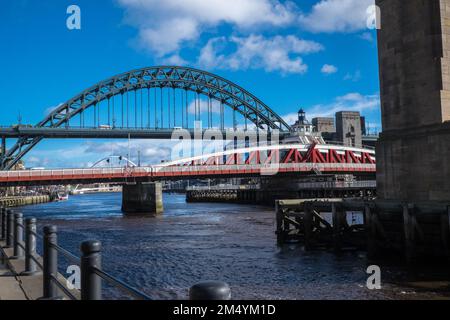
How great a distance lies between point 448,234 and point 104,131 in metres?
99.3

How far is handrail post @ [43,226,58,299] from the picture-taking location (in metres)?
8.38

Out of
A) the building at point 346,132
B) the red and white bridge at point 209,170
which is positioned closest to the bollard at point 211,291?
the red and white bridge at point 209,170

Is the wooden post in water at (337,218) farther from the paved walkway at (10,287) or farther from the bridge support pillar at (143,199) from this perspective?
the bridge support pillar at (143,199)

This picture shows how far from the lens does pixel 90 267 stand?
607 centimetres

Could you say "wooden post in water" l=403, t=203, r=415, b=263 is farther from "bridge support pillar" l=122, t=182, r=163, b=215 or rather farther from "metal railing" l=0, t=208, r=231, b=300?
"bridge support pillar" l=122, t=182, r=163, b=215

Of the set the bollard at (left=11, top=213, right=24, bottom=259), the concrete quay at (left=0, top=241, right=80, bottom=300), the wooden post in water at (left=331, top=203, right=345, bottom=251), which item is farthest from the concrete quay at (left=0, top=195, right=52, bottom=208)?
the concrete quay at (left=0, top=241, right=80, bottom=300)

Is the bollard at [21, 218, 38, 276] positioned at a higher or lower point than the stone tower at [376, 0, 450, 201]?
lower

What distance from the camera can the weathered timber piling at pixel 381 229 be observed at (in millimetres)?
23016

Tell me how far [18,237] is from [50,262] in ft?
18.4

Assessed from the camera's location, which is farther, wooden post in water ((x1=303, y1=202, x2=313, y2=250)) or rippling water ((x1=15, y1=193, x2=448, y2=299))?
wooden post in water ((x1=303, y1=202, x2=313, y2=250))

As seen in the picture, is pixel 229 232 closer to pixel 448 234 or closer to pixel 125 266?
pixel 125 266

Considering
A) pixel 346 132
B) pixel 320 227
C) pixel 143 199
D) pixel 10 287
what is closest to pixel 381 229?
pixel 320 227

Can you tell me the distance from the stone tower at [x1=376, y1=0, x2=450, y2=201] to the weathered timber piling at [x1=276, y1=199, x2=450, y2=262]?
117 inches

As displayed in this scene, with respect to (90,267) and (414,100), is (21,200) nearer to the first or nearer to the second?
(414,100)
